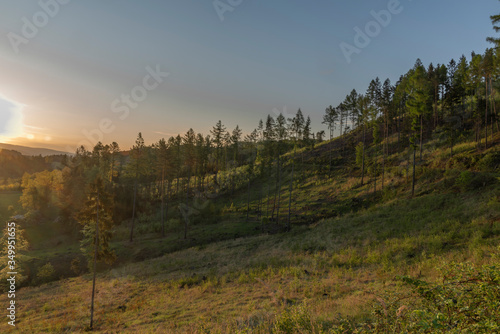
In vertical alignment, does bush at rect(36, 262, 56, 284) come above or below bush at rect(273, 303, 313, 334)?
below

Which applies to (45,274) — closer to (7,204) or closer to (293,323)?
(293,323)

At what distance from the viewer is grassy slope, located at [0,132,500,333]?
11102 millimetres

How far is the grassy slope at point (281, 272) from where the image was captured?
36.4 feet

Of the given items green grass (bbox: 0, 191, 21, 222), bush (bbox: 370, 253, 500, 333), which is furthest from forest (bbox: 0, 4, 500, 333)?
green grass (bbox: 0, 191, 21, 222)

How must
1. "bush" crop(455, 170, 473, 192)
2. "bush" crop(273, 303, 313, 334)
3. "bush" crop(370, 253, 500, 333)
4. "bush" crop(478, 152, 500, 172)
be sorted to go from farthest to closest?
1. "bush" crop(478, 152, 500, 172)
2. "bush" crop(455, 170, 473, 192)
3. "bush" crop(273, 303, 313, 334)
4. "bush" crop(370, 253, 500, 333)

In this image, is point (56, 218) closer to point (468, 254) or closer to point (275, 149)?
point (275, 149)

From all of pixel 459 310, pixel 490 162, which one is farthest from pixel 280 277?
pixel 490 162

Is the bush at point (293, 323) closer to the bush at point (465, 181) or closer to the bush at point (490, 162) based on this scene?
the bush at point (465, 181)

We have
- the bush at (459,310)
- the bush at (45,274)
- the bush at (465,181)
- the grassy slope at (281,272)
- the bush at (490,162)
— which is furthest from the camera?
the bush at (490,162)

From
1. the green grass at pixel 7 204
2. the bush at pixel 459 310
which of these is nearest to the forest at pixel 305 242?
the bush at pixel 459 310

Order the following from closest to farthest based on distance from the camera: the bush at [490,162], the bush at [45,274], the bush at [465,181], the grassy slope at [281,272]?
the grassy slope at [281,272], the bush at [45,274], the bush at [465,181], the bush at [490,162]

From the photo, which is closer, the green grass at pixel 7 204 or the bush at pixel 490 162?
the bush at pixel 490 162

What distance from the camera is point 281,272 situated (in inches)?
675

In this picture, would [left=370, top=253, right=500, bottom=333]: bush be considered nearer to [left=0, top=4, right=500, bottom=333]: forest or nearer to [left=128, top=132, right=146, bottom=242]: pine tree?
[left=0, top=4, right=500, bottom=333]: forest
